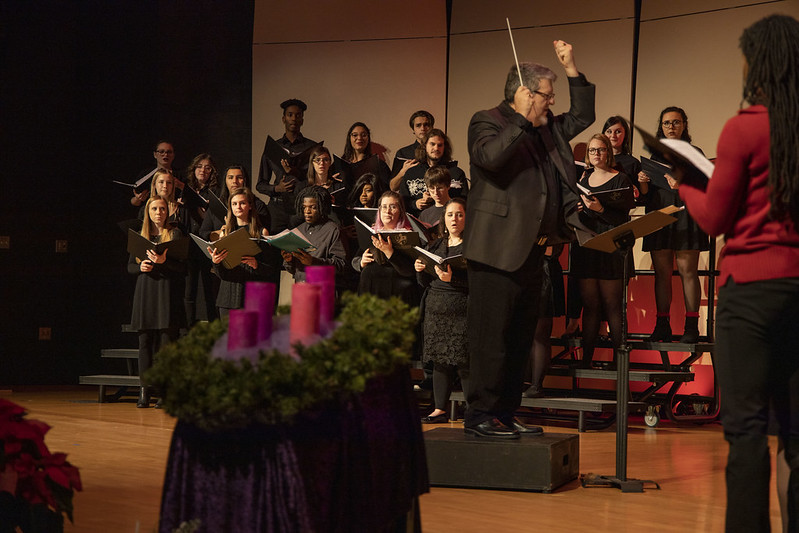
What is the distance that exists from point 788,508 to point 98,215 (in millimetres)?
6853

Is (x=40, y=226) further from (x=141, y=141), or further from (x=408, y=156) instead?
(x=408, y=156)

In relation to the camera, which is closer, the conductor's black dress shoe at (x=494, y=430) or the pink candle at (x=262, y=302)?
the pink candle at (x=262, y=302)

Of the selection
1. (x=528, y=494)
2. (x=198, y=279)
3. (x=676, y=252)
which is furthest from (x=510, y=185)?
(x=198, y=279)

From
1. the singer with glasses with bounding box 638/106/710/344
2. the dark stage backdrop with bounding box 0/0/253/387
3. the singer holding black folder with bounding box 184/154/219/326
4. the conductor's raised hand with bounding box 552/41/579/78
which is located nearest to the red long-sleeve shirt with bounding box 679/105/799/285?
the conductor's raised hand with bounding box 552/41/579/78

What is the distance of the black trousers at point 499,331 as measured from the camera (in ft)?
11.0

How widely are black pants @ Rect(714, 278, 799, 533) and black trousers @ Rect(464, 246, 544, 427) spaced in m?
1.36

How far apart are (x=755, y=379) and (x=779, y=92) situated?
59 cm

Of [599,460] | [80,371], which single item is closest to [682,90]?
[599,460]

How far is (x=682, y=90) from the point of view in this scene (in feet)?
21.1

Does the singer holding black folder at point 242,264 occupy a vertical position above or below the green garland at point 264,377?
above

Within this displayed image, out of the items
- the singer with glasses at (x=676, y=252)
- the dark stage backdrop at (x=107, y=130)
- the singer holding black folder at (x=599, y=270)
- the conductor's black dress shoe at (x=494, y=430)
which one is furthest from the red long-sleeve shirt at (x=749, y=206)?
the dark stage backdrop at (x=107, y=130)

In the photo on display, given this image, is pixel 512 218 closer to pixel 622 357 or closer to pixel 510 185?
pixel 510 185

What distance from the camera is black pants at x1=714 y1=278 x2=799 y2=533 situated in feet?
6.39

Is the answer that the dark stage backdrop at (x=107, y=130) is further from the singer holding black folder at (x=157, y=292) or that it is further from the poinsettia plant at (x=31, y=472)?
the poinsettia plant at (x=31, y=472)
